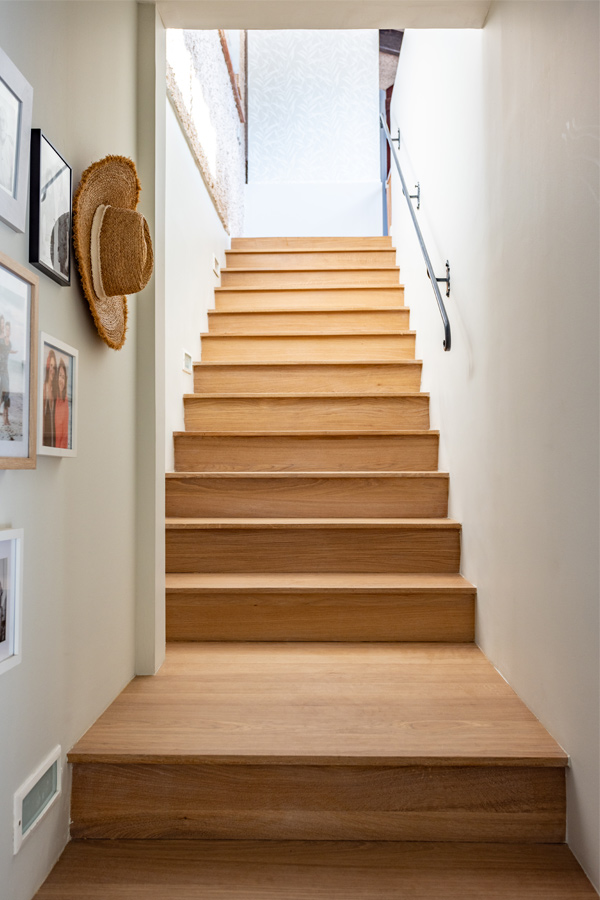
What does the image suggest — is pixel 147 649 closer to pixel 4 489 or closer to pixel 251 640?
pixel 251 640

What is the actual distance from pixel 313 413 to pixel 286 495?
58 centimetres

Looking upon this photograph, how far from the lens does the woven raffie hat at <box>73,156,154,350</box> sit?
140 cm

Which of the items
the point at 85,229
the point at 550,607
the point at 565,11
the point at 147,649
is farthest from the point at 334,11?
the point at 147,649

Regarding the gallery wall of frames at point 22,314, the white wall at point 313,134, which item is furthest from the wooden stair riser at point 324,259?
the gallery wall of frames at point 22,314

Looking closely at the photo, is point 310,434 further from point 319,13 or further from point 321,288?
point 321,288

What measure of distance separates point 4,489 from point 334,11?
159 centimetres

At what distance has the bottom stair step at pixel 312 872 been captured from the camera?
3.91ft

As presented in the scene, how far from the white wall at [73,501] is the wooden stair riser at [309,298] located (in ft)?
7.42

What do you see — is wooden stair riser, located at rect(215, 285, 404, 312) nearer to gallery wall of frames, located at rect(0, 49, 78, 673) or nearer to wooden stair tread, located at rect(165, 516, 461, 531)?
wooden stair tread, located at rect(165, 516, 461, 531)

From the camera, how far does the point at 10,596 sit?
1.08 meters

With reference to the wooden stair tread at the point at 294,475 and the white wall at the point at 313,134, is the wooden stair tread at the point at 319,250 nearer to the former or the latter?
the white wall at the point at 313,134

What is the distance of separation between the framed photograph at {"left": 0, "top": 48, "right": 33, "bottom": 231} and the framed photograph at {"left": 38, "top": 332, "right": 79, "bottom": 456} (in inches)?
8.7

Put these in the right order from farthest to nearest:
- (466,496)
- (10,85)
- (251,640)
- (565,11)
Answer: (466,496)
(251,640)
(565,11)
(10,85)

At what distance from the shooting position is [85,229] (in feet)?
4.64
